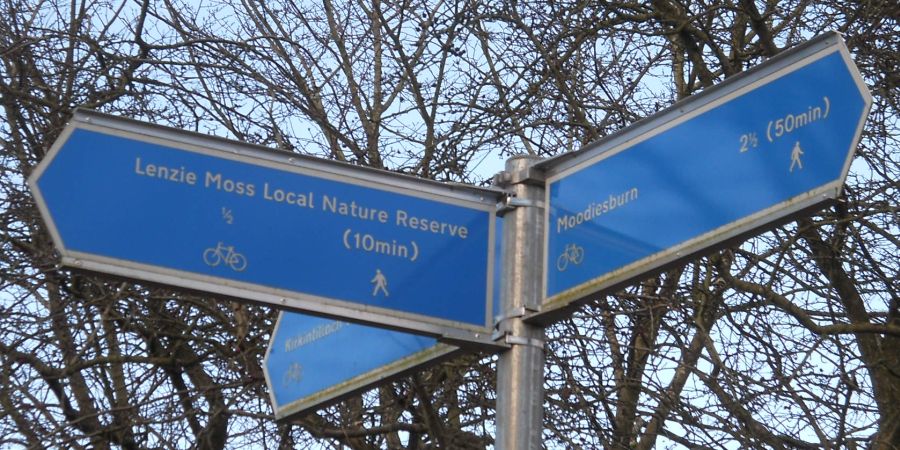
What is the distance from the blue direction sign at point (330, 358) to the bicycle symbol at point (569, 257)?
0.27 m

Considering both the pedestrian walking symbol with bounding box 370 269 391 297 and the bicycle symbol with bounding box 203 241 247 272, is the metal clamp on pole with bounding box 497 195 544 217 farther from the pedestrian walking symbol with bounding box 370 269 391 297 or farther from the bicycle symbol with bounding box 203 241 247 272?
the bicycle symbol with bounding box 203 241 247 272

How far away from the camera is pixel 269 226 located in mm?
2549

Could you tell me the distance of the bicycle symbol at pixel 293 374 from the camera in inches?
120

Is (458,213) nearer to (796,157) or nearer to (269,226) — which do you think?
(269,226)

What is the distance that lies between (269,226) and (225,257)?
0.37ft

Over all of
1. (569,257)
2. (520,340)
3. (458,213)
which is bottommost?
(520,340)

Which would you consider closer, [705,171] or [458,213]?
[705,171]

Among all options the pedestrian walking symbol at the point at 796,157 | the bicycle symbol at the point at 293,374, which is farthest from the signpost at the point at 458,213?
the bicycle symbol at the point at 293,374

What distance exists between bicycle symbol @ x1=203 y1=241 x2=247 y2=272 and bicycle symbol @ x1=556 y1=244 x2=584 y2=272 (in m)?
0.60

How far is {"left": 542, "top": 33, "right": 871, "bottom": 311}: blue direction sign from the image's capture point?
220 centimetres

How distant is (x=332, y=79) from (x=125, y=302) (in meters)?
1.50

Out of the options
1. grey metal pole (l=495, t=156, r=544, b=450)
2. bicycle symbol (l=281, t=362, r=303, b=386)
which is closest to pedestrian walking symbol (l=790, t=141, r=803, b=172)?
grey metal pole (l=495, t=156, r=544, b=450)

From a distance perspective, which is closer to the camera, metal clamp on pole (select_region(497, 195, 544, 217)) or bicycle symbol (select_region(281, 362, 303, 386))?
metal clamp on pole (select_region(497, 195, 544, 217))

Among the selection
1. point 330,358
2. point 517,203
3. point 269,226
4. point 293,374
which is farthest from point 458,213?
point 293,374
